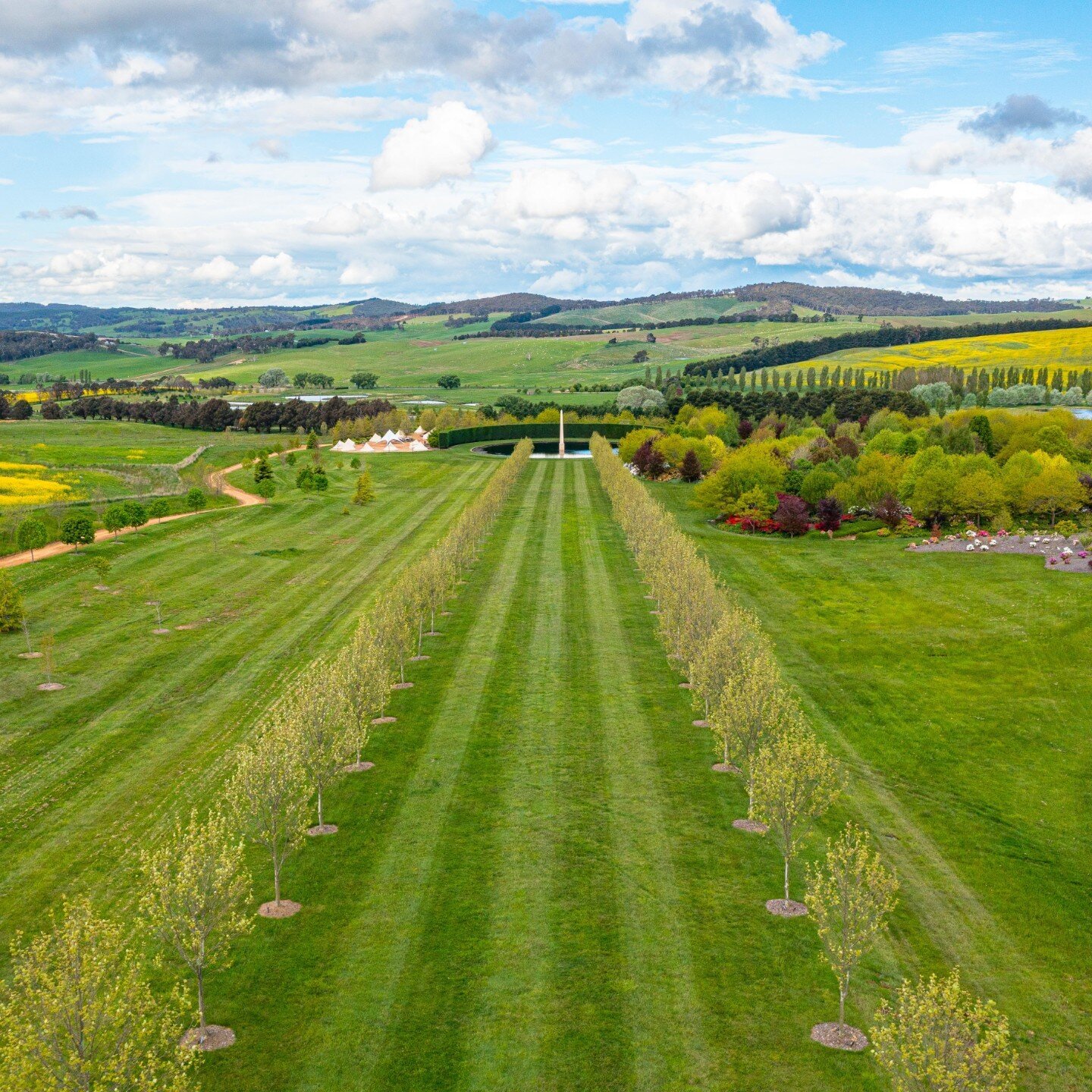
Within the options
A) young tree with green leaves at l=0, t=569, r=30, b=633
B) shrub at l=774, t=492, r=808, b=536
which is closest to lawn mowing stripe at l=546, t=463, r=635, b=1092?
young tree with green leaves at l=0, t=569, r=30, b=633

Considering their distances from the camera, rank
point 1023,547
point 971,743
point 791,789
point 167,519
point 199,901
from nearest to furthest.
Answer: point 199,901 < point 791,789 < point 971,743 < point 1023,547 < point 167,519

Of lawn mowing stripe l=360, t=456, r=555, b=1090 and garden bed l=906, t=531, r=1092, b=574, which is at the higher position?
garden bed l=906, t=531, r=1092, b=574

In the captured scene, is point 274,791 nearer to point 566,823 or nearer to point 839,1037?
point 566,823

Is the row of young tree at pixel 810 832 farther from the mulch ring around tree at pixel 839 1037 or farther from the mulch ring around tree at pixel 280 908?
the mulch ring around tree at pixel 280 908

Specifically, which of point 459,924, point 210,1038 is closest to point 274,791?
point 459,924

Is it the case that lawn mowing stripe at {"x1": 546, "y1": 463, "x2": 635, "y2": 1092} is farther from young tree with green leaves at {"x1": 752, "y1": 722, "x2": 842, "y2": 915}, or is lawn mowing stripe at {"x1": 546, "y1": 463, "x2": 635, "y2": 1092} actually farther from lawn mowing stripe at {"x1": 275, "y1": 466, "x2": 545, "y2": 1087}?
young tree with green leaves at {"x1": 752, "y1": 722, "x2": 842, "y2": 915}

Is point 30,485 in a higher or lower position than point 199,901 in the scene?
higher

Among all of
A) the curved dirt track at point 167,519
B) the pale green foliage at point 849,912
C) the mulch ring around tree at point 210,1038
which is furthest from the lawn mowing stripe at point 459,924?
the curved dirt track at point 167,519
